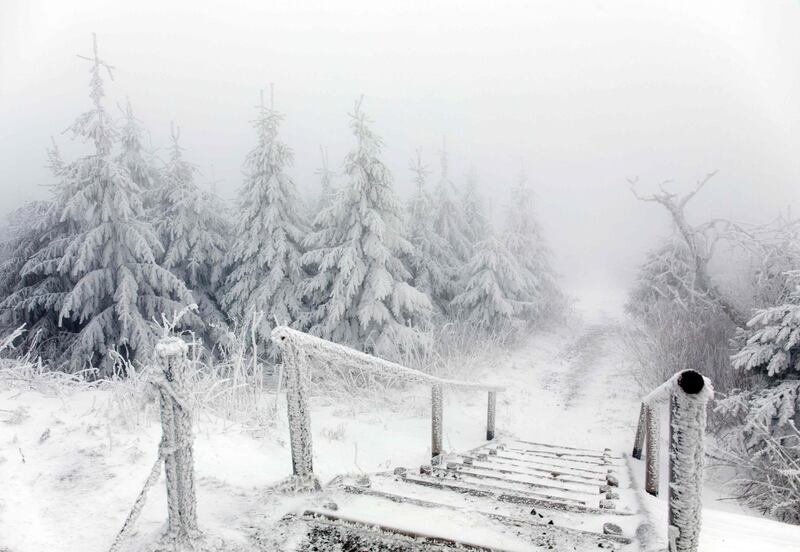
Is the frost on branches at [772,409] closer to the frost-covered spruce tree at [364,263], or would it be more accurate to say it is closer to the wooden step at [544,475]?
the wooden step at [544,475]

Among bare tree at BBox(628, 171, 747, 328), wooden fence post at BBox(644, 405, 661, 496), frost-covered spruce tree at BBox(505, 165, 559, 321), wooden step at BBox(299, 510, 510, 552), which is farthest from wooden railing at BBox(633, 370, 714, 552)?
frost-covered spruce tree at BBox(505, 165, 559, 321)

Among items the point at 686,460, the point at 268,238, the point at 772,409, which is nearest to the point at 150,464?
the point at 686,460

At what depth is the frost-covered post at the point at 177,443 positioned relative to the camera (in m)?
2.25

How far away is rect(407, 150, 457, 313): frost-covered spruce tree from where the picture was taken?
18062 millimetres

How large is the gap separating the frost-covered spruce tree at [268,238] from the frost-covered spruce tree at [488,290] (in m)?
7.22

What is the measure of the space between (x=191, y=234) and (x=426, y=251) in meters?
9.15

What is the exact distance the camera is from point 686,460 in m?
1.80

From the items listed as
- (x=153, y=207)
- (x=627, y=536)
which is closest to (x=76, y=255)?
(x=153, y=207)

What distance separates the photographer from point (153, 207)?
57.7ft

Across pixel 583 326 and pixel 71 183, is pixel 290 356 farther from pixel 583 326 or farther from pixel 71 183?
pixel 583 326

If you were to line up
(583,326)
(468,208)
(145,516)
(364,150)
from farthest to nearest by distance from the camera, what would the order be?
(583,326) → (468,208) → (364,150) → (145,516)

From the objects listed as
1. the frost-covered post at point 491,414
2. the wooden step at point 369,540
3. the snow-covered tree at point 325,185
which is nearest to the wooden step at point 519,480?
the wooden step at point 369,540

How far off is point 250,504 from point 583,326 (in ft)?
85.4

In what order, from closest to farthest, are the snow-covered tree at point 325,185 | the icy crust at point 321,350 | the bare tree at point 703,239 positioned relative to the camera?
the icy crust at point 321,350 → the bare tree at point 703,239 → the snow-covered tree at point 325,185
